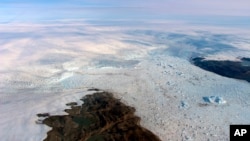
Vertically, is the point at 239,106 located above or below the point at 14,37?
below

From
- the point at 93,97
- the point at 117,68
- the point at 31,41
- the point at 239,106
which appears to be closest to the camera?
the point at 239,106

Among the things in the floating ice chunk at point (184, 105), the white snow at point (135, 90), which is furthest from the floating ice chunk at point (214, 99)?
the floating ice chunk at point (184, 105)

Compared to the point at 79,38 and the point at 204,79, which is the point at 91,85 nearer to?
the point at 204,79

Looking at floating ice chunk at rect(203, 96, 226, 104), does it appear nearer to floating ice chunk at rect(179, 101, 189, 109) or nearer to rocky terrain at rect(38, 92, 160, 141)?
floating ice chunk at rect(179, 101, 189, 109)

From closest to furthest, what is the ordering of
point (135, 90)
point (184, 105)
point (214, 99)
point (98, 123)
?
point (98, 123) < point (184, 105) < point (214, 99) < point (135, 90)

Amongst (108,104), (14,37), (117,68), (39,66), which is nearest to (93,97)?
Answer: (108,104)

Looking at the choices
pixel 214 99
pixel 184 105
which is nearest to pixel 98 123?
pixel 184 105

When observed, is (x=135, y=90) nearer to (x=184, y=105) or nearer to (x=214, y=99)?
(x=184, y=105)

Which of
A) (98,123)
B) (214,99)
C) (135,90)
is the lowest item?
(98,123)
